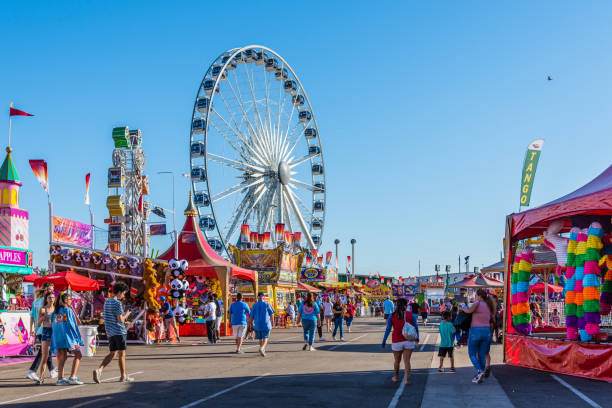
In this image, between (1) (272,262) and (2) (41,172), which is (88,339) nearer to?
(2) (41,172)

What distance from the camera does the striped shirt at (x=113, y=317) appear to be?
10.3 meters

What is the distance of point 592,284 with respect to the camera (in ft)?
38.0

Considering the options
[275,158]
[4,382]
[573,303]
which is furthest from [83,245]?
[275,158]

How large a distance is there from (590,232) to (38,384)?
9535 mm

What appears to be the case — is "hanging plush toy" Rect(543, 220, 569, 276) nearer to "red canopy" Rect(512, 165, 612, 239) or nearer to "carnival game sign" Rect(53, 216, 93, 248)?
"red canopy" Rect(512, 165, 612, 239)

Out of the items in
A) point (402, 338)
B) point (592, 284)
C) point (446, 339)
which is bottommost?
point (446, 339)

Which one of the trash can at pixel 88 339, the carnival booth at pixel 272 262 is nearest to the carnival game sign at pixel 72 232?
the trash can at pixel 88 339

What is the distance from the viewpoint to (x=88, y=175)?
70.1ft

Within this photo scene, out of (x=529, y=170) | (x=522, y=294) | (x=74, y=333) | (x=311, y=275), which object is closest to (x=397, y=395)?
(x=74, y=333)

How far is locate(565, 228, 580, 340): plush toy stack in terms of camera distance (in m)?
11.9

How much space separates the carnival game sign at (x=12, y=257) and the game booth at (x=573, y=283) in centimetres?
1133

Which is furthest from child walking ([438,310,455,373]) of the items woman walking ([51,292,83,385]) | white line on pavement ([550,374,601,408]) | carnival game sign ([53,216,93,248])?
carnival game sign ([53,216,93,248])

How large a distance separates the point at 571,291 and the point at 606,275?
76 centimetres

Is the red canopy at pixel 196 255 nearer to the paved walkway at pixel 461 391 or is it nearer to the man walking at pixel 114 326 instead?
the paved walkway at pixel 461 391
